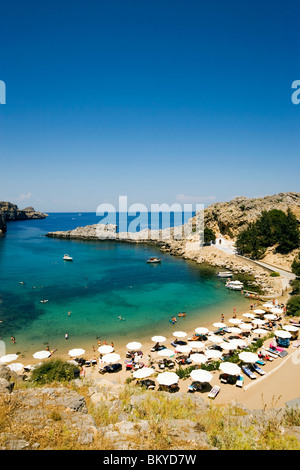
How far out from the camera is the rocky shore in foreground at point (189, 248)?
146 ft

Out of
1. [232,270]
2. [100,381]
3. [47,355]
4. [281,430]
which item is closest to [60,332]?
[47,355]

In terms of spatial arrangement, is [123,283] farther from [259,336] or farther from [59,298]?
[259,336]

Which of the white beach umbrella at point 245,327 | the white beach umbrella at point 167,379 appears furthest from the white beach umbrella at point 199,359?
the white beach umbrella at point 245,327

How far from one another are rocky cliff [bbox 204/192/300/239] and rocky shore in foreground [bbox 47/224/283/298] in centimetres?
1019

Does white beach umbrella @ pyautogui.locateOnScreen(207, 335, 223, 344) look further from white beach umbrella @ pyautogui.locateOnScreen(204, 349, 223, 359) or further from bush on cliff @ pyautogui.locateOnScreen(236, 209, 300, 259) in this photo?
bush on cliff @ pyautogui.locateOnScreen(236, 209, 300, 259)

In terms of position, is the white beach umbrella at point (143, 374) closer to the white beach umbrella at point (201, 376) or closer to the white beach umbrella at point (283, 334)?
the white beach umbrella at point (201, 376)

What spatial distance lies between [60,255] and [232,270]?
50371mm

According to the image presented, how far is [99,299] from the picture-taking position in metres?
38.5

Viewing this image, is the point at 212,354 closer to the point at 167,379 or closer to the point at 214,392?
the point at 214,392

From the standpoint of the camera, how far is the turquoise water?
2802 cm

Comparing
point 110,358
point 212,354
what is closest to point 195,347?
point 212,354

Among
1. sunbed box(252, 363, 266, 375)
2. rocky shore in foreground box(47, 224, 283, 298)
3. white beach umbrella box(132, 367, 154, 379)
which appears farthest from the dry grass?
rocky shore in foreground box(47, 224, 283, 298)

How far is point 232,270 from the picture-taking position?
2184 inches

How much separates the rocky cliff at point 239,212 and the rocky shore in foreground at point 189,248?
33.4 feet
